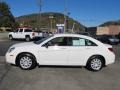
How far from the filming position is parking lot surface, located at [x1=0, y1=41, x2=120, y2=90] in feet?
29.5

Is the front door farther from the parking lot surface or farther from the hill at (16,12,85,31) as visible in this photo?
the hill at (16,12,85,31)

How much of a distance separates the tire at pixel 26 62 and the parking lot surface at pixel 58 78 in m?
0.20

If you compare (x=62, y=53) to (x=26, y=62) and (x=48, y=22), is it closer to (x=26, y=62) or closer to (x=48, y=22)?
(x=26, y=62)

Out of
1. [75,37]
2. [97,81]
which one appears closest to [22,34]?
[75,37]

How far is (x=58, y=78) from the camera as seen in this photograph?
10.3 meters

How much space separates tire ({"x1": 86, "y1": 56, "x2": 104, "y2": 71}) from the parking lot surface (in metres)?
0.23

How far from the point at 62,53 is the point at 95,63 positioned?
1.43m

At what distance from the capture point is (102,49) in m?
12.4

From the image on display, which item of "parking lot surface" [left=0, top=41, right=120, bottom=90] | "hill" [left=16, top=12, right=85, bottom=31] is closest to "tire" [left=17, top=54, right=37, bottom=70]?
"parking lot surface" [left=0, top=41, right=120, bottom=90]

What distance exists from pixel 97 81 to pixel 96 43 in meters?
2.76

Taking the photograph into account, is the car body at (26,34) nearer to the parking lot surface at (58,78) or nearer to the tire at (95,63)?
the parking lot surface at (58,78)

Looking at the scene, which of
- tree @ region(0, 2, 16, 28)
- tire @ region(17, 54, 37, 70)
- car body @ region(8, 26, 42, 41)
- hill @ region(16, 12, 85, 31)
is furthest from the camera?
hill @ region(16, 12, 85, 31)

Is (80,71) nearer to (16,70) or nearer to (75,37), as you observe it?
(75,37)

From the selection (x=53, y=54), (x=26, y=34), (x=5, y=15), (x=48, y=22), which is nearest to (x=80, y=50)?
(x=53, y=54)
